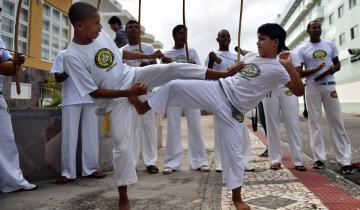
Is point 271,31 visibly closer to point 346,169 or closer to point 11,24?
point 346,169

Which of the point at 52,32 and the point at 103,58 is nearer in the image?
the point at 103,58

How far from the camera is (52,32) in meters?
10.9

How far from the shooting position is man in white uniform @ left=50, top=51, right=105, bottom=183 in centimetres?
447

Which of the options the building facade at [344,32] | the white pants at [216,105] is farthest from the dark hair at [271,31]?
the building facade at [344,32]

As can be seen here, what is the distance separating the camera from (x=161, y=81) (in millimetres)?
3205

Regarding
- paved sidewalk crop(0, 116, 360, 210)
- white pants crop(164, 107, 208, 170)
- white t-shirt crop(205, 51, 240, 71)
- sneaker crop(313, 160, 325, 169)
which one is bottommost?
paved sidewalk crop(0, 116, 360, 210)

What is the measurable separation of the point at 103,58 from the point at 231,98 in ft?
3.65

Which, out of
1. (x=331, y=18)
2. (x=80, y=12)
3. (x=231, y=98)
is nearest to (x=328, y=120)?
(x=231, y=98)

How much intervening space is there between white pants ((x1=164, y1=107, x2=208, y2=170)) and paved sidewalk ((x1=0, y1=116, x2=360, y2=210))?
37 cm

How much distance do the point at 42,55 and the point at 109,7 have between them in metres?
10.7

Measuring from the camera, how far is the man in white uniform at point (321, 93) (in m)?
4.80

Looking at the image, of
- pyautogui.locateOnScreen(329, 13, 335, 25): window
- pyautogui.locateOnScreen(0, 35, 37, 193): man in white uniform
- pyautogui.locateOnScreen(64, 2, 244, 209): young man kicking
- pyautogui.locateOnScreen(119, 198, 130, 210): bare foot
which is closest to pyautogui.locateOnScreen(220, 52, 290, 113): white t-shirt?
pyautogui.locateOnScreen(64, 2, 244, 209): young man kicking

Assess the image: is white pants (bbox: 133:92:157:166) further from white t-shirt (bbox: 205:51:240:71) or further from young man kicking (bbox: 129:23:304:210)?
young man kicking (bbox: 129:23:304:210)

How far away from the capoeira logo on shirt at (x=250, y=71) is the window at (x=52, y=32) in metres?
8.34
